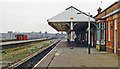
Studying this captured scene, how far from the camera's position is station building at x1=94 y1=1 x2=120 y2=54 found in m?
13.5

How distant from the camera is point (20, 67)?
8.80 meters

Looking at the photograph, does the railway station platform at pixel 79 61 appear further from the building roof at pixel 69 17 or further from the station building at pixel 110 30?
the building roof at pixel 69 17

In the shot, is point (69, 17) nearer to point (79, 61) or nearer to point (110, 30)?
point (110, 30)

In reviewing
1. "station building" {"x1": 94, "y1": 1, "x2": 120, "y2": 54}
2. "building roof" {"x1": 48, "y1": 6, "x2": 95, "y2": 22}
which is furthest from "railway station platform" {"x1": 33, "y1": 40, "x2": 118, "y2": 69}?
"building roof" {"x1": 48, "y1": 6, "x2": 95, "y2": 22}

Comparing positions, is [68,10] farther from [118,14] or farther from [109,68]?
[109,68]

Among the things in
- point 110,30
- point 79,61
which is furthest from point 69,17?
point 79,61

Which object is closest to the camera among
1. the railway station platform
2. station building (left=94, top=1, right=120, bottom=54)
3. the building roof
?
the railway station platform

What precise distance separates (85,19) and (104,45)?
585cm

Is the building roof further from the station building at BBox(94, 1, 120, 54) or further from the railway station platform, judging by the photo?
the railway station platform

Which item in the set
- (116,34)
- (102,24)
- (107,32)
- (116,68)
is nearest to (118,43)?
(116,34)

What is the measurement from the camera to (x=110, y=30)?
51.2 ft

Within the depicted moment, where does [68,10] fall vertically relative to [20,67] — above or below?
above

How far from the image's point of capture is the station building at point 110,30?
44.3ft

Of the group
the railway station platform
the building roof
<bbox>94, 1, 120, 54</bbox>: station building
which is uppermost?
the building roof
